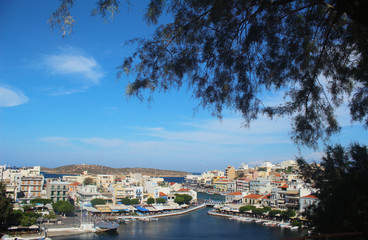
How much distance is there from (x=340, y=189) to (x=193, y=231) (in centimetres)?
1494

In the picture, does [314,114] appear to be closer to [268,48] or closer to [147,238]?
[268,48]

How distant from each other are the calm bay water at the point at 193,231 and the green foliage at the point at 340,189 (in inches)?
484

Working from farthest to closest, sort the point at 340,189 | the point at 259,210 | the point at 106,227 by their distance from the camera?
the point at 259,210 → the point at 106,227 → the point at 340,189

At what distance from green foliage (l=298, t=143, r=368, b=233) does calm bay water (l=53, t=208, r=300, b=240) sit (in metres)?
12.3

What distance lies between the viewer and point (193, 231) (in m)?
17.1

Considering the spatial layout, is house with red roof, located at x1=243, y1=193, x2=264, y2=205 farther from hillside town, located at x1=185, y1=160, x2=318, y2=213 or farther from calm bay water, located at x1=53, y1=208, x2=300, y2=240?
calm bay water, located at x1=53, y1=208, x2=300, y2=240

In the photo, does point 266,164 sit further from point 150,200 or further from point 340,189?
point 340,189

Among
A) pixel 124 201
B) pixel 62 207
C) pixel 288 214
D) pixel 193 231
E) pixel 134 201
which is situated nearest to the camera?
pixel 193 231

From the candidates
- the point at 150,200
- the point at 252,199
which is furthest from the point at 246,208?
the point at 150,200

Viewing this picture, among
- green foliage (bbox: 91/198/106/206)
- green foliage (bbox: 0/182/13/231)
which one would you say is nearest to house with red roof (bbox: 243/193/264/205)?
green foliage (bbox: 91/198/106/206)

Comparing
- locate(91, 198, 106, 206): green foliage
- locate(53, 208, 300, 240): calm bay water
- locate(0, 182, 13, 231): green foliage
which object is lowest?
locate(53, 208, 300, 240): calm bay water

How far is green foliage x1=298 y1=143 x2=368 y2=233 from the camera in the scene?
2898 millimetres

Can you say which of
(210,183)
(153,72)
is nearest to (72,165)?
(210,183)

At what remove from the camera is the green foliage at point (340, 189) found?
9.51 feet
